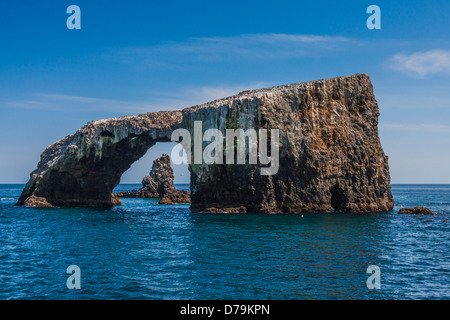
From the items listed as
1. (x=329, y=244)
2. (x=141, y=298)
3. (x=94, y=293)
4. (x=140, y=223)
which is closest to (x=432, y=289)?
(x=329, y=244)

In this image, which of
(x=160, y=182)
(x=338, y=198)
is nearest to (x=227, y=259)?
(x=338, y=198)

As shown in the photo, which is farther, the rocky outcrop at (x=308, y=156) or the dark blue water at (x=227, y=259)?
the rocky outcrop at (x=308, y=156)

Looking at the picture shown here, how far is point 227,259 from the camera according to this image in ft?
87.5

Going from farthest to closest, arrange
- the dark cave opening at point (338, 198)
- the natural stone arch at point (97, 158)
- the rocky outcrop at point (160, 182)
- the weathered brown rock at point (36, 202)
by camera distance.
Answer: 1. the rocky outcrop at point (160, 182)
2. the weathered brown rock at point (36, 202)
3. the natural stone arch at point (97, 158)
4. the dark cave opening at point (338, 198)

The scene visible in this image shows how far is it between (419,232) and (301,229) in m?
11.3

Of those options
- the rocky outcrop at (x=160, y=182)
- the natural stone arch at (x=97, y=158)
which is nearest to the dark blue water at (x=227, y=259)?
the natural stone arch at (x=97, y=158)

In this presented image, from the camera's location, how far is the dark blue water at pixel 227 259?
782 inches

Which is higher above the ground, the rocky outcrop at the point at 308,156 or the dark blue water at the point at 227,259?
the rocky outcrop at the point at 308,156

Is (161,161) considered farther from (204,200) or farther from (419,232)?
(419,232)

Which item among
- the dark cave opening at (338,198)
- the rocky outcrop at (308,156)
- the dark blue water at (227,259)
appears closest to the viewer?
the dark blue water at (227,259)

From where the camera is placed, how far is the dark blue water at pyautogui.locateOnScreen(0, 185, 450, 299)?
1986cm

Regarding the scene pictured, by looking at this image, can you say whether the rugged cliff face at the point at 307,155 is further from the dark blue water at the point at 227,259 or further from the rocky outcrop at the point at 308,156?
the dark blue water at the point at 227,259

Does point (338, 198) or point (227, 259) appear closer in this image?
point (227, 259)

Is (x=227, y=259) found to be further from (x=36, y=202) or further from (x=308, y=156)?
(x=36, y=202)
